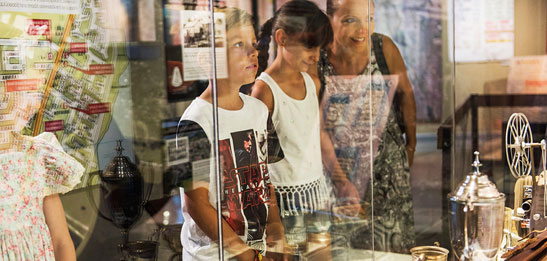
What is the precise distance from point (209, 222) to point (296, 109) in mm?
719

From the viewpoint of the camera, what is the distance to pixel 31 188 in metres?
1.87

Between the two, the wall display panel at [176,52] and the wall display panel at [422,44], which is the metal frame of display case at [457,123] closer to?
the wall display panel at [422,44]

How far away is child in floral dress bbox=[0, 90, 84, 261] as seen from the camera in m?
1.80

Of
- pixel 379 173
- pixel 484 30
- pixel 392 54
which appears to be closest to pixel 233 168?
pixel 379 173

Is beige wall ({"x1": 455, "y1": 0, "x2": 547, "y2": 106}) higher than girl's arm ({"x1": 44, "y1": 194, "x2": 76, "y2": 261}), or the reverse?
beige wall ({"x1": 455, "y1": 0, "x2": 547, "y2": 106})

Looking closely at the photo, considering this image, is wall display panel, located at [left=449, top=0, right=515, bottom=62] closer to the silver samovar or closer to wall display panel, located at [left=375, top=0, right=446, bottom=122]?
wall display panel, located at [left=375, top=0, right=446, bottom=122]

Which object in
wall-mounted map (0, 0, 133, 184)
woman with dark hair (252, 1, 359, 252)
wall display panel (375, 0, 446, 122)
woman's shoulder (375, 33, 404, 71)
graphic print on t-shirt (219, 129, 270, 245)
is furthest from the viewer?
wall display panel (375, 0, 446, 122)

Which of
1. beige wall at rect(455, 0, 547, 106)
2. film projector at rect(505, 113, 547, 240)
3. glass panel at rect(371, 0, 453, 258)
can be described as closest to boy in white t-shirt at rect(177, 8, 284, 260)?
film projector at rect(505, 113, 547, 240)

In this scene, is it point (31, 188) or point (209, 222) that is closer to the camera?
point (31, 188)

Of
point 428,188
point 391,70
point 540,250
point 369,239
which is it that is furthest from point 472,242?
point 428,188

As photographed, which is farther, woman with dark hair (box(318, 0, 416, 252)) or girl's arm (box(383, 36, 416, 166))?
girl's arm (box(383, 36, 416, 166))

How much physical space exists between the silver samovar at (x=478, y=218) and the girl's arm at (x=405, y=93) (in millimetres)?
1865

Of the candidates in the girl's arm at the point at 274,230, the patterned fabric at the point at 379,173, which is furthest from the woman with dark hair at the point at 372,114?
the girl's arm at the point at 274,230

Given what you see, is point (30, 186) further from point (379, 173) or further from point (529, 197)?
point (379, 173)
